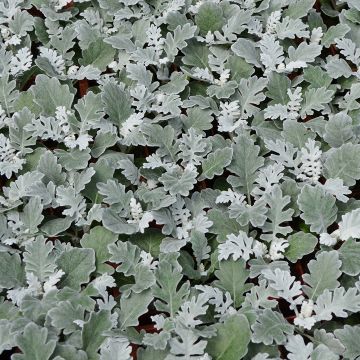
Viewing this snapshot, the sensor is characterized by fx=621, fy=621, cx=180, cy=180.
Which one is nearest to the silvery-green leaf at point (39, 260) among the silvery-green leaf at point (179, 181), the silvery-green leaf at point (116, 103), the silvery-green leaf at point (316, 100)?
the silvery-green leaf at point (179, 181)

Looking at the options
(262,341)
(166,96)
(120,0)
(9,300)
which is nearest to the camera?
(262,341)

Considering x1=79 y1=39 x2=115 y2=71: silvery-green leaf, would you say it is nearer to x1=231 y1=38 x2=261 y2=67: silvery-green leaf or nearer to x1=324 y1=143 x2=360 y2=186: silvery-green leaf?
x1=231 y1=38 x2=261 y2=67: silvery-green leaf

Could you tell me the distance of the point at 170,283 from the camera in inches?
49.1

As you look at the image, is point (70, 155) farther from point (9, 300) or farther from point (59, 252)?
point (9, 300)

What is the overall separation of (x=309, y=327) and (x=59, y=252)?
539 millimetres

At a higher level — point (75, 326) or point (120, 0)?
point (120, 0)

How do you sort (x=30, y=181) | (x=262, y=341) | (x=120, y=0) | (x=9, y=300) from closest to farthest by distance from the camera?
(x=262, y=341) < (x=9, y=300) < (x=30, y=181) < (x=120, y=0)

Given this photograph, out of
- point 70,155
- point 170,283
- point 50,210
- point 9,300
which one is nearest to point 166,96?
point 70,155

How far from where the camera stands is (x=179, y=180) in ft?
4.64

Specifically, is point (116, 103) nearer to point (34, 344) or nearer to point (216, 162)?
point (216, 162)

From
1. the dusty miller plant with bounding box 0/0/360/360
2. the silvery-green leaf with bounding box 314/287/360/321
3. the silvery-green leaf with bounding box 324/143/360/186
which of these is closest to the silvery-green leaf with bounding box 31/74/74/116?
the dusty miller plant with bounding box 0/0/360/360

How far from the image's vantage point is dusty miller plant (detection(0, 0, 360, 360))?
1198 millimetres

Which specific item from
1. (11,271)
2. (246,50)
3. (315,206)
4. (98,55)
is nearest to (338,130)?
(315,206)

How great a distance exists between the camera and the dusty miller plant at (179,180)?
3.93 feet
